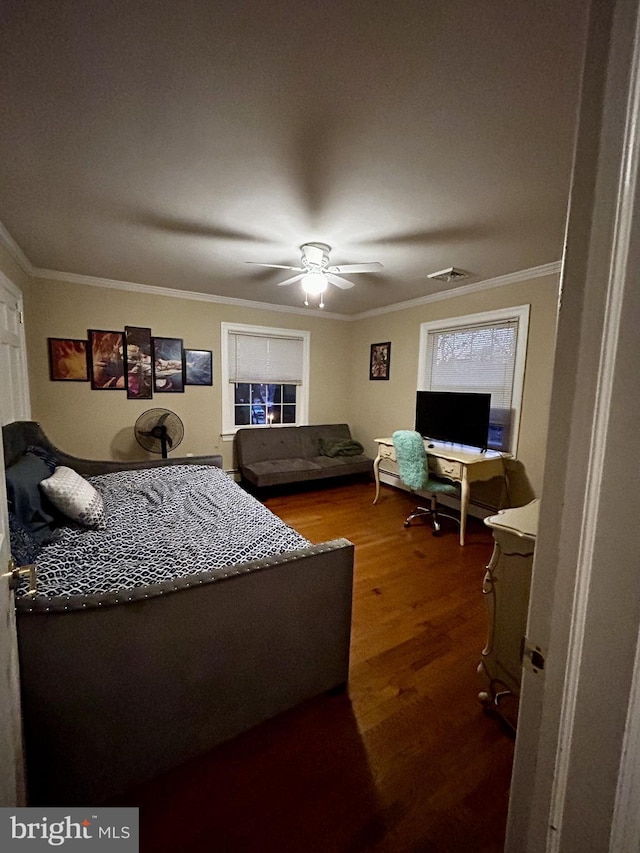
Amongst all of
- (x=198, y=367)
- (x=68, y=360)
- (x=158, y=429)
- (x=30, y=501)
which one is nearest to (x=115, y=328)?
(x=68, y=360)

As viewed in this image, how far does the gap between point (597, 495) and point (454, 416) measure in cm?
324

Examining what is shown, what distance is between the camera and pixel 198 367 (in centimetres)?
424

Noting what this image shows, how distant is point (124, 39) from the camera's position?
108 cm

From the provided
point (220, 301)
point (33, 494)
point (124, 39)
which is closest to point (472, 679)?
point (33, 494)

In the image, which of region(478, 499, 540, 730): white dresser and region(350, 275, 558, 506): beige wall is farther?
region(350, 275, 558, 506): beige wall

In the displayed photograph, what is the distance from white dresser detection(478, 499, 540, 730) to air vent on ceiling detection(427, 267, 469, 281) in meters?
2.33

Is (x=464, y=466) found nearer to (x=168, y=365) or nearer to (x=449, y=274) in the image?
(x=449, y=274)

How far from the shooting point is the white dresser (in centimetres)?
135

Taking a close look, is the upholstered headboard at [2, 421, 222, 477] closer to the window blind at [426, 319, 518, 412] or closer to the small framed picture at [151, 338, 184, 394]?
the small framed picture at [151, 338, 184, 394]

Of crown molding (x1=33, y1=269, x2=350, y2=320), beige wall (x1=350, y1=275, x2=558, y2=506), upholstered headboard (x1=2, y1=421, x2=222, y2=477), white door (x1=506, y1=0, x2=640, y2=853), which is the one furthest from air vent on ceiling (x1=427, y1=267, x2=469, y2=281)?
white door (x1=506, y1=0, x2=640, y2=853)

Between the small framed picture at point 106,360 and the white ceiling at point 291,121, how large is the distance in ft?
4.06

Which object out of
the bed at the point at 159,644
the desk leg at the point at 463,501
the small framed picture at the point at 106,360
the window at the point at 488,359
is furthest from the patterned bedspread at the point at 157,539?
the window at the point at 488,359

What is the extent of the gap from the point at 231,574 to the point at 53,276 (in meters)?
3.74

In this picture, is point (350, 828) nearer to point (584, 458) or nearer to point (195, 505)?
point (584, 458)
